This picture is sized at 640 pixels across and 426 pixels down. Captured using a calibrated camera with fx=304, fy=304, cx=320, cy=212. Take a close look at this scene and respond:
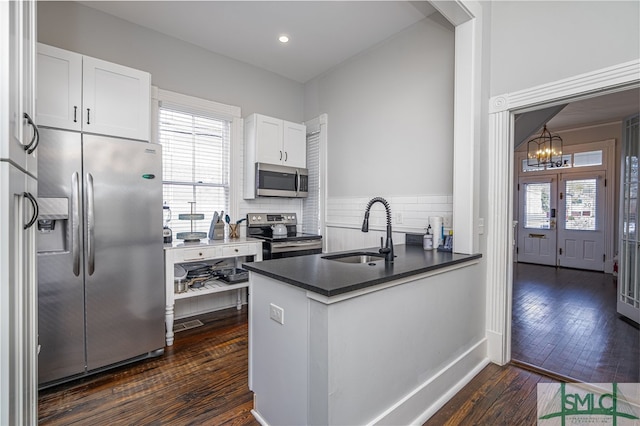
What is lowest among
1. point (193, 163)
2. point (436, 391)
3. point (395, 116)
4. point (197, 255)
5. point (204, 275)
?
point (436, 391)

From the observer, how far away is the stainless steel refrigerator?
2092mm

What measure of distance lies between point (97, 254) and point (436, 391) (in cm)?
256

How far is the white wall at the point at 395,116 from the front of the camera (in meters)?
2.85

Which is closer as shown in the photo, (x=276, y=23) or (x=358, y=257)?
(x=358, y=257)

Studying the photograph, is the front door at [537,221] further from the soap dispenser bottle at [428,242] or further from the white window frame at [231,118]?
the white window frame at [231,118]

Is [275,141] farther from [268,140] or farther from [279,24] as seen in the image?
[279,24]

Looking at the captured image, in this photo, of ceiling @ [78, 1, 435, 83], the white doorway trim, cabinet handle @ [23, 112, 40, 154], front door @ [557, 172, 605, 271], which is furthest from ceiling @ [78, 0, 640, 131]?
front door @ [557, 172, 605, 271]

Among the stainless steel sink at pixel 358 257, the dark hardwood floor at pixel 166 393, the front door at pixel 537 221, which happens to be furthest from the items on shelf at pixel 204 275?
the front door at pixel 537 221

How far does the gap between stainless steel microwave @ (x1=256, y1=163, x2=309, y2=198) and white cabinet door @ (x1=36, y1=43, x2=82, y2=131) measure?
5.89ft

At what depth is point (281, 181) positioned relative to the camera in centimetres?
393

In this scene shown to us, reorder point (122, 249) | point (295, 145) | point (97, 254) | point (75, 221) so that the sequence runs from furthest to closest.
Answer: point (295, 145) → point (122, 249) → point (97, 254) → point (75, 221)

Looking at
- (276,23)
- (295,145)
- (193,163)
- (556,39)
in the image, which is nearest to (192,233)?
(193,163)

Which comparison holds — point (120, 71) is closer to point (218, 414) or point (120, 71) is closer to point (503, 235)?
point (218, 414)

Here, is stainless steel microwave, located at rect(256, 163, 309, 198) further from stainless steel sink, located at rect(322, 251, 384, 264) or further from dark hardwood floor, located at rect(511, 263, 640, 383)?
dark hardwood floor, located at rect(511, 263, 640, 383)
